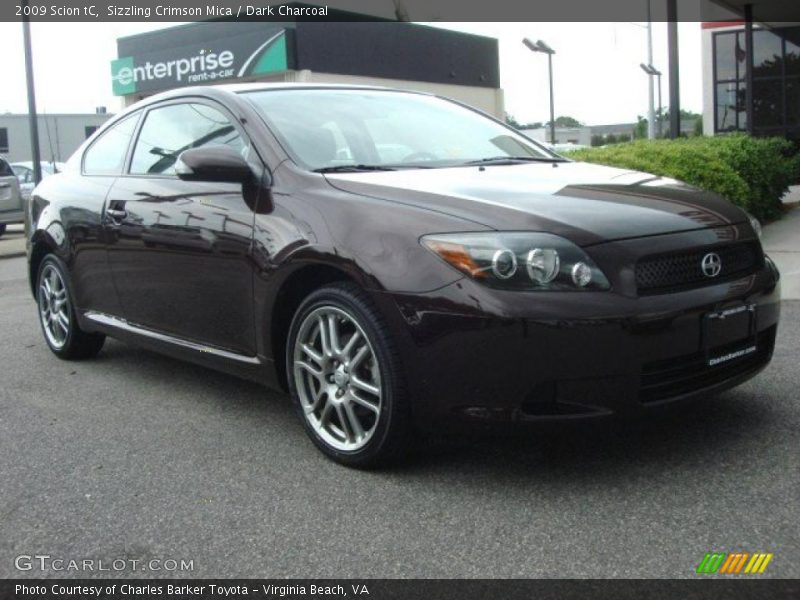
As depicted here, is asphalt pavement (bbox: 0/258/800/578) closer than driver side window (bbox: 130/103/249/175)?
Yes

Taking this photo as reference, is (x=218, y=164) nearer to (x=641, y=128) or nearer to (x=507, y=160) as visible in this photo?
(x=507, y=160)

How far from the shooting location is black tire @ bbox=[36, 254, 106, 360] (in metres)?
5.78

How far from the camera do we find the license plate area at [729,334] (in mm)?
3387

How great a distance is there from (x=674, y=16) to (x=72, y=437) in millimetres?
12944

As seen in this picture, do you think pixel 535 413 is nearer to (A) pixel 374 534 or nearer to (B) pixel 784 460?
(A) pixel 374 534

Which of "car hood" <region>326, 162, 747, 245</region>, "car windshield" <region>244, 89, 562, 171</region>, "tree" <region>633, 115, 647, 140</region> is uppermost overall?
"tree" <region>633, 115, 647, 140</region>

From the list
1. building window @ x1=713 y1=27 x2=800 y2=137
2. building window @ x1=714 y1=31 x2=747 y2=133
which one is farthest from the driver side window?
building window @ x1=714 y1=31 x2=747 y2=133

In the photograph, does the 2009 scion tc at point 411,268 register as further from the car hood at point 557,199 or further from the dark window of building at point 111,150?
the dark window of building at point 111,150

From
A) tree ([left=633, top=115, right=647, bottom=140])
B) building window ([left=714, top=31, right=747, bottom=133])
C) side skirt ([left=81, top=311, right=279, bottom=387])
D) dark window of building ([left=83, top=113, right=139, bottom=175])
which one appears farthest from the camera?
tree ([left=633, top=115, right=647, bottom=140])

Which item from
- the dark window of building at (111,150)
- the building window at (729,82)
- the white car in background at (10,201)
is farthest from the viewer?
the building window at (729,82)

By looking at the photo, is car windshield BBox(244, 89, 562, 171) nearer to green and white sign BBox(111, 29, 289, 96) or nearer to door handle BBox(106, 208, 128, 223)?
door handle BBox(106, 208, 128, 223)
